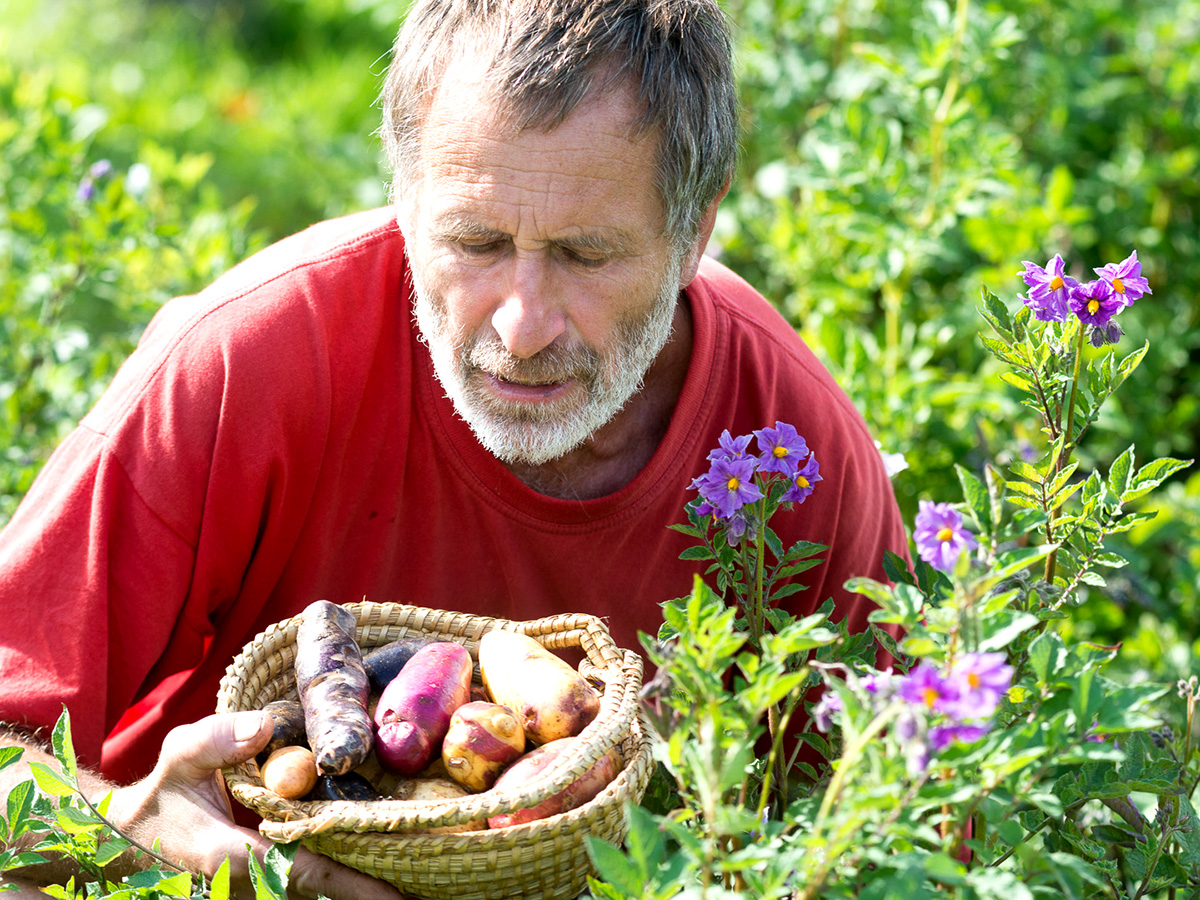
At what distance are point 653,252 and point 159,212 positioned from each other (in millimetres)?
1900

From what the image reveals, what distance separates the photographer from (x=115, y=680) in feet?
6.88

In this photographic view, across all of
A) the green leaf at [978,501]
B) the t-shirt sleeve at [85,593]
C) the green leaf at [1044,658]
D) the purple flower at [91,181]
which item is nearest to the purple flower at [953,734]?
the green leaf at [1044,658]

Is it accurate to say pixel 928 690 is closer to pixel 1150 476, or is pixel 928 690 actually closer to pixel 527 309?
pixel 1150 476

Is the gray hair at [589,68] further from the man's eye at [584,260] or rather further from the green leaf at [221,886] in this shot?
the green leaf at [221,886]

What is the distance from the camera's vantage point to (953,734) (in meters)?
1.15

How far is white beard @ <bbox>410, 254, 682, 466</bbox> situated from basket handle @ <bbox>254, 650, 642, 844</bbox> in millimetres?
650

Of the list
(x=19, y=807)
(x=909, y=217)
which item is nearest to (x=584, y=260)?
(x=19, y=807)

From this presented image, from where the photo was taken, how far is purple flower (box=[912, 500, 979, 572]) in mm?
1329

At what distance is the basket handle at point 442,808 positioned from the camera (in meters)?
1.50

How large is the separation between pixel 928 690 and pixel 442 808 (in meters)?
0.66

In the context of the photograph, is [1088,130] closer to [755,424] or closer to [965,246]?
[965,246]

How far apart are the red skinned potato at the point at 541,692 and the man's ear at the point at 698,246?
81 cm

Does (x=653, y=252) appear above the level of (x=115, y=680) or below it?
above

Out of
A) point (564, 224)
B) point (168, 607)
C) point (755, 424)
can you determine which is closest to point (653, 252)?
point (564, 224)
